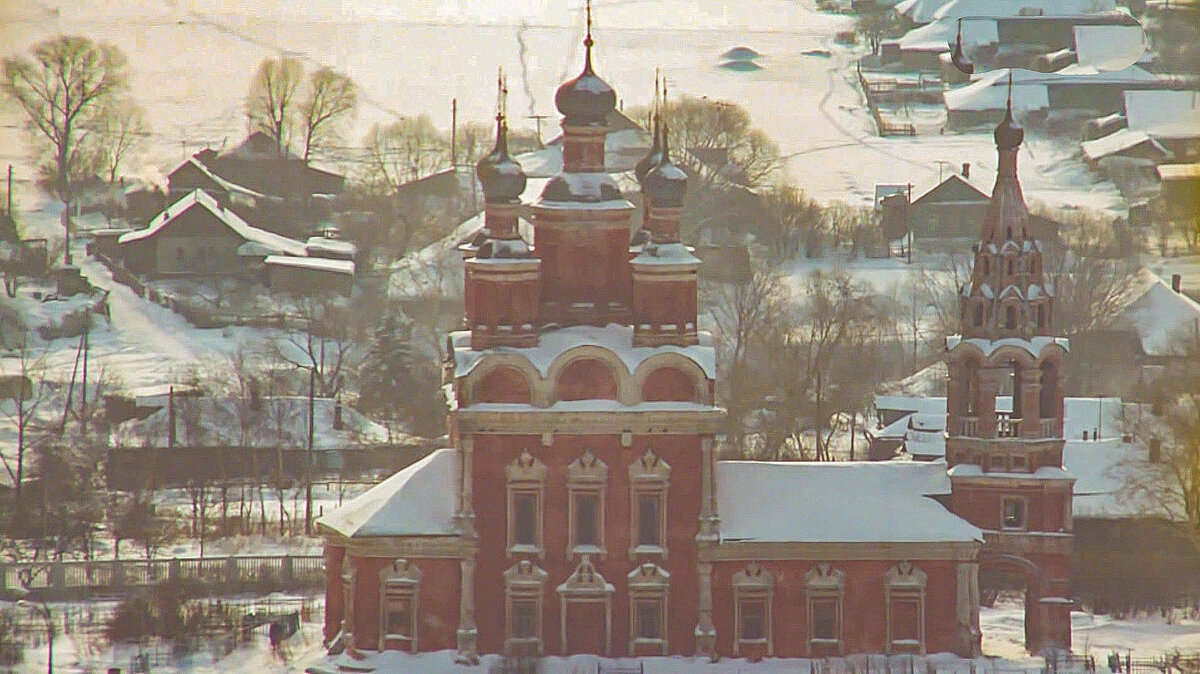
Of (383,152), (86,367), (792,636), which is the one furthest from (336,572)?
(383,152)

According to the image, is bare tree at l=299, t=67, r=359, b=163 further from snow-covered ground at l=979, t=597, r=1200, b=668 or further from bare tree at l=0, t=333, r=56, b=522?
snow-covered ground at l=979, t=597, r=1200, b=668

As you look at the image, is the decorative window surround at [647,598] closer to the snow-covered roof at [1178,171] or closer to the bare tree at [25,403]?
the bare tree at [25,403]

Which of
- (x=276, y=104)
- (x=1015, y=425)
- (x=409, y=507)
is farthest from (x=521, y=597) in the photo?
(x=276, y=104)

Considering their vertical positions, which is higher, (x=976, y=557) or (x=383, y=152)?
(x=383, y=152)

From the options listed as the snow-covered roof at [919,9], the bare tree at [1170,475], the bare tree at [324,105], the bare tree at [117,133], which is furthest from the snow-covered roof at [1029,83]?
the bare tree at [1170,475]

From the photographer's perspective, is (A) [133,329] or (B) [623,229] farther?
Answer: (A) [133,329]

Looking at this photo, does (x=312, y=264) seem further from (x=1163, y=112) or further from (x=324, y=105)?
(x=1163, y=112)

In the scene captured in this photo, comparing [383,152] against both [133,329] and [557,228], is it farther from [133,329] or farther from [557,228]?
[557,228]
